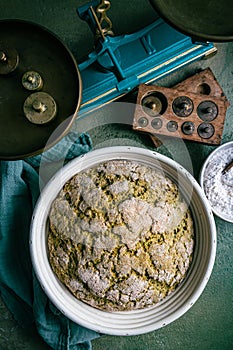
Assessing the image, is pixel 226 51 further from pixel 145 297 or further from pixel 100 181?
pixel 145 297

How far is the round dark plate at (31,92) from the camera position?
51.7 inches

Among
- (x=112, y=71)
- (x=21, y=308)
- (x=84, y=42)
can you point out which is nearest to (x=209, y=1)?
(x=112, y=71)

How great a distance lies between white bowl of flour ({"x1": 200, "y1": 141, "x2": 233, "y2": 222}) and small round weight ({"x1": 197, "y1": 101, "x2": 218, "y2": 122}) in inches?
3.7

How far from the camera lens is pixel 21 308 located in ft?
5.09

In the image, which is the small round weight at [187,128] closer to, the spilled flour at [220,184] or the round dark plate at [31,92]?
the spilled flour at [220,184]

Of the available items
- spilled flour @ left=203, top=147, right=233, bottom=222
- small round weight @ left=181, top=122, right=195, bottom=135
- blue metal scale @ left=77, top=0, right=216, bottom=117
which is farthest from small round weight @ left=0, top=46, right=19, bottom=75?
spilled flour @ left=203, top=147, right=233, bottom=222

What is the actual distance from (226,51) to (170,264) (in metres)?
0.76

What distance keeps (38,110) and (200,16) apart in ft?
1.53

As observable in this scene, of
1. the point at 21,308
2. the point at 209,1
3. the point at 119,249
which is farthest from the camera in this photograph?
the point at 21,308

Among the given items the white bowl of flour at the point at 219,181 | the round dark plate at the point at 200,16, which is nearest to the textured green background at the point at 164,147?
the white bowl of flour at the point at 219,181

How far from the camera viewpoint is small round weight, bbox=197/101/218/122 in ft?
5.14

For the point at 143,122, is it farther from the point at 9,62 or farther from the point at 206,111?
the point at 9,62

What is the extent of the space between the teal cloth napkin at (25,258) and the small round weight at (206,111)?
1.16ft

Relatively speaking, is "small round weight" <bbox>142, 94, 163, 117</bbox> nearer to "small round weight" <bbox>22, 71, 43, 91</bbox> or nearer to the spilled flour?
the spilled flour
